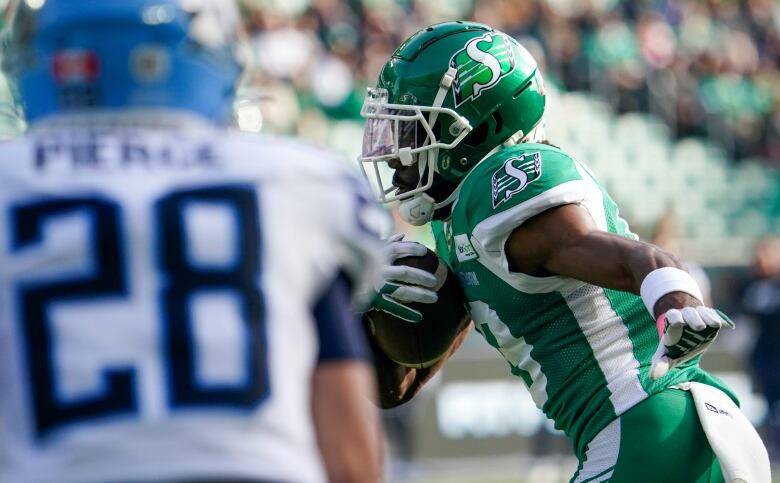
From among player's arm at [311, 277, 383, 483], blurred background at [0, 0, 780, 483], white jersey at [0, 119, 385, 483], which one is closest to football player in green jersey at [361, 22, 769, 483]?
player's arm at [311, 277, 383, 483]

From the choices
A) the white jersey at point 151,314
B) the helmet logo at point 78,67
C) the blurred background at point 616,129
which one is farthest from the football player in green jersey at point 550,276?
the blurred background at point 616,129

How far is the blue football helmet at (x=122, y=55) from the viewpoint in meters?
1.86

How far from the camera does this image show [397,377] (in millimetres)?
3766

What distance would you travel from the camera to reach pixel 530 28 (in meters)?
14.4

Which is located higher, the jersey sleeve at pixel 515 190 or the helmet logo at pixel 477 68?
the helmet logo at pixel 477 68

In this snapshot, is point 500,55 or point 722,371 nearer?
point 500,55

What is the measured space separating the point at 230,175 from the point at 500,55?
2000 millimetres

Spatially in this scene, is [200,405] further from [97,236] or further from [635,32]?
[635,32]

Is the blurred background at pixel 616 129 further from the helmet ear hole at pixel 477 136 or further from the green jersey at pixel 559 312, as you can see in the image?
the green jersey at pixel 559 312

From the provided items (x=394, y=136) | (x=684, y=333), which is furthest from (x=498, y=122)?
(x=684, y=333)

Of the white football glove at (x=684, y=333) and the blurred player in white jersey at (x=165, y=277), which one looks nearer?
the blurred player in white jersey at (x=165, y=277)

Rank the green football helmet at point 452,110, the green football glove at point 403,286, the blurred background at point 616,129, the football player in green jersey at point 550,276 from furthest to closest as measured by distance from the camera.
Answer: the blurred background at point 616,129 → the green football helmet at point 452,110 → the green football glove at point 403,286 → the football player in green jersey at point 550,276

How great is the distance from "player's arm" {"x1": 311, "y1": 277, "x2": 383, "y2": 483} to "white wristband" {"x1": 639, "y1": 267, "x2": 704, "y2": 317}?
3.69 feet

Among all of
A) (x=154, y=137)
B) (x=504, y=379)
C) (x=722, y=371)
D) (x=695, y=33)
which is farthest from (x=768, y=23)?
(x=154, y=137)
